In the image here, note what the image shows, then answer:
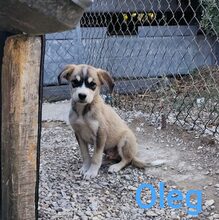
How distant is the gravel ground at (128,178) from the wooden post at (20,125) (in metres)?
0.41

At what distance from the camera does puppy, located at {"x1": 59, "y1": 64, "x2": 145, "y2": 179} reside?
7.10ft

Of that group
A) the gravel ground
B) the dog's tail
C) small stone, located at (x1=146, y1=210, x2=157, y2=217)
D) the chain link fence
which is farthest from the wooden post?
the chain link fence

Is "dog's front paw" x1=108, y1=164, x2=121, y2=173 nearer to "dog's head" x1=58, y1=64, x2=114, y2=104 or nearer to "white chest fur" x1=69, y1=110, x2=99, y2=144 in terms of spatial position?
"white chest fur" x1=69, y1=110, x2=99, y2=144

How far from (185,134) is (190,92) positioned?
75 cm

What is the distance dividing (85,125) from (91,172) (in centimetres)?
23

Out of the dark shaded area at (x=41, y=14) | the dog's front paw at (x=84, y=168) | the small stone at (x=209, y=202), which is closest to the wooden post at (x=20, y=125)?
the dark shaded area at (x=41, y=14)

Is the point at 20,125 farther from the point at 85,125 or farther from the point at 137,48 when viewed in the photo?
the point at 137,48

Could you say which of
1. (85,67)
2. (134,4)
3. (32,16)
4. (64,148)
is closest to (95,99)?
(85,67)

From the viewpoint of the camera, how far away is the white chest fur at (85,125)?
2.23 meters

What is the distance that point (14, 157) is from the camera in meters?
1.29

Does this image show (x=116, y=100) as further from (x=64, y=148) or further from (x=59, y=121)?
(x=64, y=148)

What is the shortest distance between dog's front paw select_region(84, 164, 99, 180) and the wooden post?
2.77ft

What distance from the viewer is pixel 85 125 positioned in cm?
224

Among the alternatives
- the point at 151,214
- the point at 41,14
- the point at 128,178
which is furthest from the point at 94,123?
the point at 41,14
